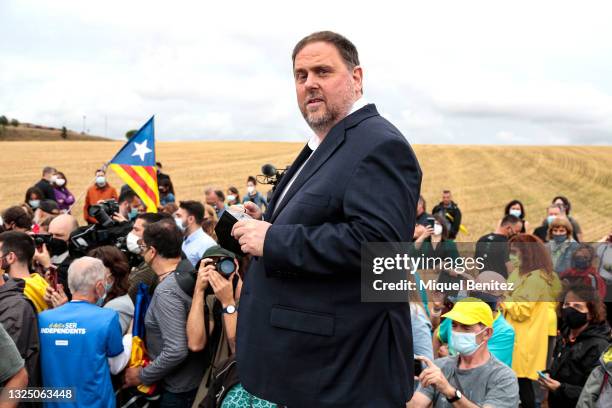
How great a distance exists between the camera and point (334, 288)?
2.12m

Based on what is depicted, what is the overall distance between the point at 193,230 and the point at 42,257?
76.4 inches

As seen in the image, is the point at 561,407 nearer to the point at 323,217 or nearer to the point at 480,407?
the point at 480,407

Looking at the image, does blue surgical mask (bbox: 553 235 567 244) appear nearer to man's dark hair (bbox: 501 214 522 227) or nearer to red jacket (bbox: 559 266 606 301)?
man's dark hair (bbox: 501 214 522 227)

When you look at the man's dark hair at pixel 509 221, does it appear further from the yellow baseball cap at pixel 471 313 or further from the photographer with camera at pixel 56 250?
the photographer with camera at pixel 56 250

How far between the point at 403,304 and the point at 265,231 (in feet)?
1.97

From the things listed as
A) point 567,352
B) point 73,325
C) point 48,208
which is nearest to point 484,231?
point 48,208

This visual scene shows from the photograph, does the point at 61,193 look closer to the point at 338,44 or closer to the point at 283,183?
the point at 283,183

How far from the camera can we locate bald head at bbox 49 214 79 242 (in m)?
6.64

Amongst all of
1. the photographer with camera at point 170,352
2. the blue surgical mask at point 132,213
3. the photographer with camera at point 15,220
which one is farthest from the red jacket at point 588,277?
the blue surgical mask at point 132,213

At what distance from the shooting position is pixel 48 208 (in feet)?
33.2

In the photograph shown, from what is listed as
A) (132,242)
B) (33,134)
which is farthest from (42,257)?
(33,134)

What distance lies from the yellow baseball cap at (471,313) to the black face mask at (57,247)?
14.6ft

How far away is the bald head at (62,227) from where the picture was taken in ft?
21.8

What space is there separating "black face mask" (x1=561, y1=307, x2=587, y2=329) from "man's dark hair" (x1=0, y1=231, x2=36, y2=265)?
4481mm
